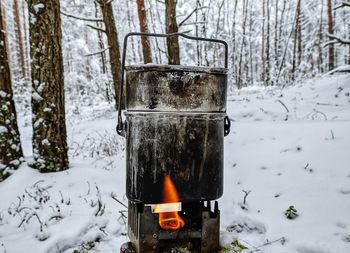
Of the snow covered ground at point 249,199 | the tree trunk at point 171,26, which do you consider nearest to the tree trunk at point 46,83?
the snow covered ground at point 249,199

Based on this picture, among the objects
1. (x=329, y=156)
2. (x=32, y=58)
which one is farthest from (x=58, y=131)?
(x=329, y=156)

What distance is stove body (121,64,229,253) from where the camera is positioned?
2.09 meters

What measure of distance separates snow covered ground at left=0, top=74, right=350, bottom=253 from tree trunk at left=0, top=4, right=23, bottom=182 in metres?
0.16

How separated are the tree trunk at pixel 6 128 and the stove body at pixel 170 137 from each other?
2549 mm

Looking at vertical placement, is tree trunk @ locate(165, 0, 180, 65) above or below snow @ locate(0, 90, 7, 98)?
above

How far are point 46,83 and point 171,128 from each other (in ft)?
7.95

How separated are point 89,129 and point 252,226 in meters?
6.33

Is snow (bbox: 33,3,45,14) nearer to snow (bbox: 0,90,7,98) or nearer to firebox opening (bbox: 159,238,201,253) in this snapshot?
snow (bbox: 0,90,7,98)

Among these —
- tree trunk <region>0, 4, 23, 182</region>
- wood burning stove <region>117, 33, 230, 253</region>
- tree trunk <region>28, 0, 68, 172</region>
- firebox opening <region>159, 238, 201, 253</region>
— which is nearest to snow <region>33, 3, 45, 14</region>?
tree trunk <region>28, 0, 68, 172</region>

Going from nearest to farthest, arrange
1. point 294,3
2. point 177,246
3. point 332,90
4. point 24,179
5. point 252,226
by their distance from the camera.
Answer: point 177,246 → point 252,226 → point 24,179 → point 332,90 → point 294,3

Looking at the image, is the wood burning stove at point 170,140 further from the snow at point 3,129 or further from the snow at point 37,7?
the snow at point 3,129

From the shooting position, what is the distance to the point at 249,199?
3.02 meters

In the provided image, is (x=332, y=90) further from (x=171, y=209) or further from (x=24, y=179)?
(x=24, y=179)

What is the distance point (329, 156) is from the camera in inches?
124
